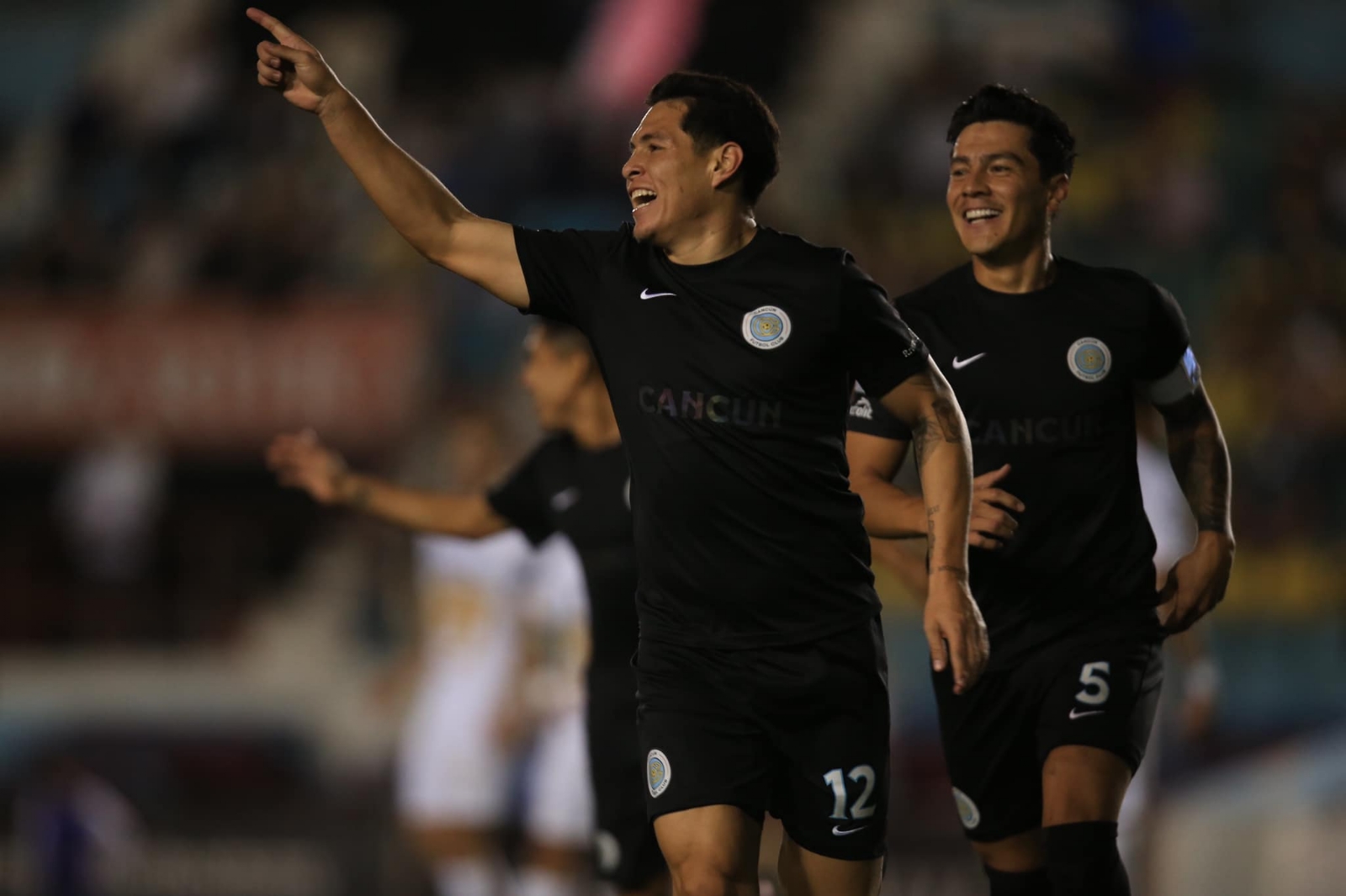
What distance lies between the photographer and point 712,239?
399 cm

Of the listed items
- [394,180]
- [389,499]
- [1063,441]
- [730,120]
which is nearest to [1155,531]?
[1063,441]

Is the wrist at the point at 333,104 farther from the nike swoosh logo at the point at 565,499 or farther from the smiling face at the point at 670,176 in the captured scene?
the nike swoosh logo at the point at 565,499

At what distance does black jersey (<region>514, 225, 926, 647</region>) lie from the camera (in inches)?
151

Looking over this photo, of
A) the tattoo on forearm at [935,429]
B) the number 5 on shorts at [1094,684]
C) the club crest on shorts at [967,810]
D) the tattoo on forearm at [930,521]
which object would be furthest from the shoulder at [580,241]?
the club crest on shorts at [967,810]

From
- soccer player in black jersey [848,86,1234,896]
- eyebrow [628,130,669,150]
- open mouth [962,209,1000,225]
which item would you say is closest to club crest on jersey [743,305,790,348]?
eyebrow [628,130,669,150]

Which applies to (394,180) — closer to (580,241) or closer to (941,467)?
(580,241)

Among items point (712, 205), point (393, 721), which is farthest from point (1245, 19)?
point (712, 205)

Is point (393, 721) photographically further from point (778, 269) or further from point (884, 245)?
point (778, 269)

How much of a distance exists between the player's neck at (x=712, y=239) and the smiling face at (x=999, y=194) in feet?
2.76

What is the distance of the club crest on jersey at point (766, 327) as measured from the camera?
3.81 m

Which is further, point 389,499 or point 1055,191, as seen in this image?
point 389,499

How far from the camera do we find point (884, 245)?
1423cm

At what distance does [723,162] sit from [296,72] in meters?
0.96

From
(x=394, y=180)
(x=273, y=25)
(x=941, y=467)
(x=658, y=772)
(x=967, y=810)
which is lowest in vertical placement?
(x=967, y=810)
